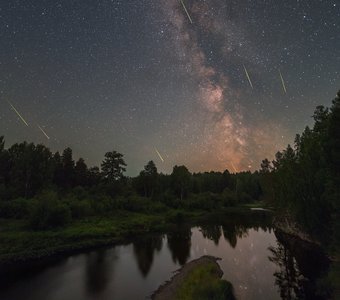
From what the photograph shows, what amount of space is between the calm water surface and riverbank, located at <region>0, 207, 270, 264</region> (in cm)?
418

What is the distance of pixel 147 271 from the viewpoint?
38.9 metres

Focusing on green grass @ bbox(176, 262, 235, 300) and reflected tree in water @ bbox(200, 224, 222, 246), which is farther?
reflected tree in water @ bbox(200, 224, 222, 246)

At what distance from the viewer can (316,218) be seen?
38531 mm

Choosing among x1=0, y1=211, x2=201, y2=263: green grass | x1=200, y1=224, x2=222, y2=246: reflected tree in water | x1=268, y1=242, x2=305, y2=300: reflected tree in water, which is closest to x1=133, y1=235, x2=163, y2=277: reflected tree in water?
x1=0, y1=211, x2=201, y2=263: green grass

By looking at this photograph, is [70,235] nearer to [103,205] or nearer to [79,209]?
[79,209]

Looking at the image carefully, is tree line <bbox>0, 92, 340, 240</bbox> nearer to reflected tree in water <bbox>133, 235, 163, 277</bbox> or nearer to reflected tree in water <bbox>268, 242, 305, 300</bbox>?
reflected tree in water <bbox>268, 242, 305, 300</bbox>

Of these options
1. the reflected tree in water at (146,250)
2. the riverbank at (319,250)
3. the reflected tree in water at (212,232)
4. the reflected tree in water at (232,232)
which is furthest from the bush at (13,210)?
the riverbank at (319,250)

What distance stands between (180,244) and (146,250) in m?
8.27

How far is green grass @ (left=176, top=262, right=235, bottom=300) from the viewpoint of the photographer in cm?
2602

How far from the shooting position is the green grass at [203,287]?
26016 mm

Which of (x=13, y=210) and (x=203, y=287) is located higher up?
(x=13, y=210)

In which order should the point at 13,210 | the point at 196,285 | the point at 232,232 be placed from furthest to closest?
the point at 232,232 → the point at 13,210 → the point at 196,285

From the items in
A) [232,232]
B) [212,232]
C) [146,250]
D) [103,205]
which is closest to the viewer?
[146,250]

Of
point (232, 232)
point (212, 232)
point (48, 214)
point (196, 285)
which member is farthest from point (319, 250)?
point (48, 214)
